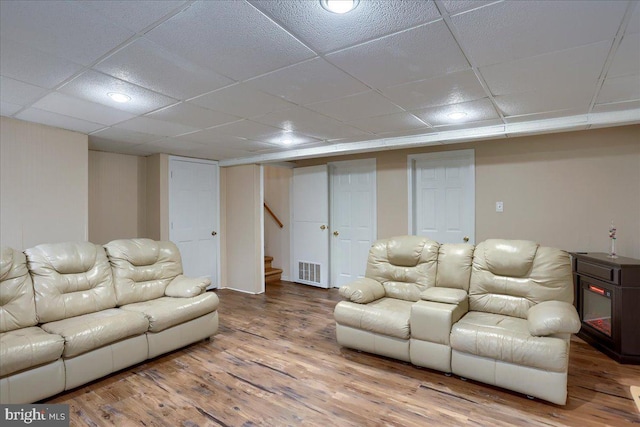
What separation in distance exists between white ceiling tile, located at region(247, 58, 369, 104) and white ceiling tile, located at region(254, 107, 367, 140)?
0.36 m

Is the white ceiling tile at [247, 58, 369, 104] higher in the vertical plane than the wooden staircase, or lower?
higher

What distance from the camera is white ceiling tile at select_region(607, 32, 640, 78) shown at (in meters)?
1.65

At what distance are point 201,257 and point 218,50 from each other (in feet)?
13.8

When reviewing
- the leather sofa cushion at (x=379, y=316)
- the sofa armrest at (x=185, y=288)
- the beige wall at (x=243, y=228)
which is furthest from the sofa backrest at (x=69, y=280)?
the beige wall at (x=243, y=228)

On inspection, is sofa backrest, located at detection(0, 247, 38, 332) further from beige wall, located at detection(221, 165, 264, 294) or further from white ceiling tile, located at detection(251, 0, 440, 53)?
beige wall, located at detection(221, 165, 264, 294)

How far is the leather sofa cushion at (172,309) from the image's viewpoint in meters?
2.91

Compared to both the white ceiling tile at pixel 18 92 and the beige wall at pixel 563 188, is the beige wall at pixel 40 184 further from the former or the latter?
the beige wall at pixel 563 188

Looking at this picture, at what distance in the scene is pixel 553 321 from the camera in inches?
88.1

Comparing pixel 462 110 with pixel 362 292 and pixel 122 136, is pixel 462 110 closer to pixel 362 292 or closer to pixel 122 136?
pixel 362 292

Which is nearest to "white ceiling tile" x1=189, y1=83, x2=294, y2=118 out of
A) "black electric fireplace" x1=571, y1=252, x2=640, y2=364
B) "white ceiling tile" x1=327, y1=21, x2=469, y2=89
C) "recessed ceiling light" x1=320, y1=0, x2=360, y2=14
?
"white ceiling tile" x1=327, y1=21, x2=469, y2=89

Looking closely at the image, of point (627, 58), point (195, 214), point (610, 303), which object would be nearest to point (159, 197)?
point (195, 214)

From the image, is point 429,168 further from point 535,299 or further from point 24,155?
point 24,155

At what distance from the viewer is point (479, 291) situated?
3.01 meters

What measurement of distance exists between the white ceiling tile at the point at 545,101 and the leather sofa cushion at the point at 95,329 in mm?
3480
